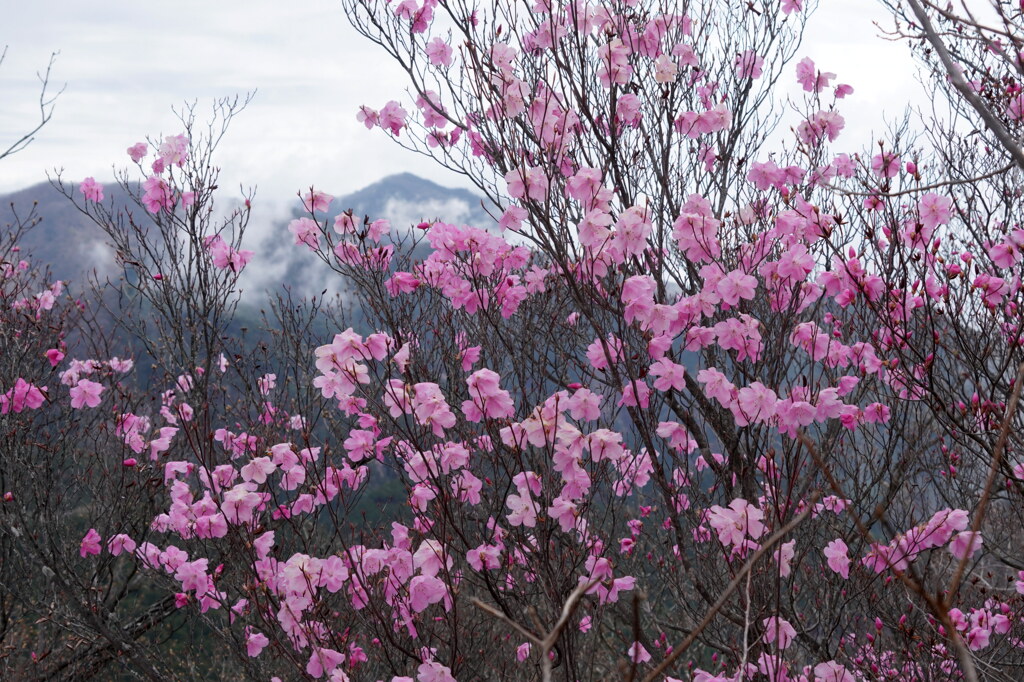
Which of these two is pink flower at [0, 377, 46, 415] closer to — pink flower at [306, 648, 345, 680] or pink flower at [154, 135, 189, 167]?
pink flower at [154, 135, 189, 167]

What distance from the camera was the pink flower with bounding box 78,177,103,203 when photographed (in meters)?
5.49

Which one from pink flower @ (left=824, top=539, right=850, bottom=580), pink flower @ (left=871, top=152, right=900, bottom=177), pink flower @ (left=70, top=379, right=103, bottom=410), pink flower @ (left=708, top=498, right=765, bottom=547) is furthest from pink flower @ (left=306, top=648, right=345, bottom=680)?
pink flower @ (left=70, top=379, right=103, bottom=410)

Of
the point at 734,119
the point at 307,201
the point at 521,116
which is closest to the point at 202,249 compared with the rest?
the point at 307,201

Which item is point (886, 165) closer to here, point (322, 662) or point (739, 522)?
point (739, 522)

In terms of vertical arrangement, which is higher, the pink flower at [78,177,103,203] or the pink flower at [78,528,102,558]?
the pink flower at [78,177,103,203]

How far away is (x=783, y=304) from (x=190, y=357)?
12.5ft

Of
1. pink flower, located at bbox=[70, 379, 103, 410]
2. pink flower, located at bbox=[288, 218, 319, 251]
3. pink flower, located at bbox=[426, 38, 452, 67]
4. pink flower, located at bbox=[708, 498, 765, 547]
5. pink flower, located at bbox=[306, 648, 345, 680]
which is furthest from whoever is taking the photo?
pink flower, located at bbox=[70, 379, 103, 410]

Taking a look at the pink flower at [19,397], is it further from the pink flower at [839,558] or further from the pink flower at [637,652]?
the pink flower at [839,558]

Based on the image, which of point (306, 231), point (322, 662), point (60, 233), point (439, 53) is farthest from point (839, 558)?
point (60, 233)

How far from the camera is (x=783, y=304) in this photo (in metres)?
3.54

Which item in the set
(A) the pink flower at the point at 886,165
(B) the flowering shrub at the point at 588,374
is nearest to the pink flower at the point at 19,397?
(B) the flowering shrub at the point at 588,374

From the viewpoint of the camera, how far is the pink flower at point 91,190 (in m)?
5.49

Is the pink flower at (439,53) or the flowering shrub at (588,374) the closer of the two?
the flowering shrub at (588,374)

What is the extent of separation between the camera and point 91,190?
5609 millimetres
